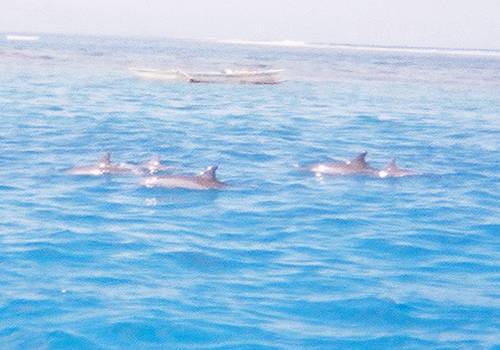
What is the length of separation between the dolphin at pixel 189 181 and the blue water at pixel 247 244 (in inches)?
11.8

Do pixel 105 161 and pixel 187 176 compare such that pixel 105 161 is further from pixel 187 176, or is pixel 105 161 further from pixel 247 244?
pixel 247 244

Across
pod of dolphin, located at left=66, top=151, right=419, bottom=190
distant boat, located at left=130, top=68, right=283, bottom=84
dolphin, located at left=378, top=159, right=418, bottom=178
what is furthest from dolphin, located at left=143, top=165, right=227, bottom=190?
distant boat, located at left=130, top=68, right=283, bottom=84

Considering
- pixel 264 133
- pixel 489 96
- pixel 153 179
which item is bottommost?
pixel 153 179

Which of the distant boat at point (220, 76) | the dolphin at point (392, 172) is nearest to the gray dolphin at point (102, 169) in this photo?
the dolphin at point (392, 172)

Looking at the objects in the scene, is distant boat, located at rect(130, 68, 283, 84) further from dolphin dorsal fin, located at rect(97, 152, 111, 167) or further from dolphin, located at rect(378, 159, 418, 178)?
dolphin dorsal fin, located at rect(97, 152, 111, 167)

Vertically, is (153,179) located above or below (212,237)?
above

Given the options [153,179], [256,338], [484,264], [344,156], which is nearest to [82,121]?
[344,156]

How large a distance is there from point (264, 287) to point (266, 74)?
43309mm

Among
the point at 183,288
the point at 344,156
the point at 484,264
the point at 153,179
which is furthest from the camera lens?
the point at 344,156

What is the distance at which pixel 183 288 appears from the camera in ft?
36.2

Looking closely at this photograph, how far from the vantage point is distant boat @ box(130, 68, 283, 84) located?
5212cm

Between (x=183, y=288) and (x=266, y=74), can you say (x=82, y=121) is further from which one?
(x=266, y=74)

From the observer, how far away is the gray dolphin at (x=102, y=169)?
18766mm

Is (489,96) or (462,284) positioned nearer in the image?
(462,284)
